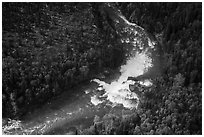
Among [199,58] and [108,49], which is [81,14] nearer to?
[108,49]

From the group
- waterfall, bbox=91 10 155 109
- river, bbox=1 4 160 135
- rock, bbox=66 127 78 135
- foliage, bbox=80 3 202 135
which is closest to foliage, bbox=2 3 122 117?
river, bbox=1 4 160 135

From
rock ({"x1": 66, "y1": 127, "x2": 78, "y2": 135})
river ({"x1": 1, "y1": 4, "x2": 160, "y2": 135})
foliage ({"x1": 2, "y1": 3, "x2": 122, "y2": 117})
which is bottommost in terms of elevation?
rock ({"x1": 66, "y1": 127, "x2": 78, "y2": 135})

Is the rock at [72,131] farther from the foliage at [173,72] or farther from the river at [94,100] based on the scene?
the foliage at [173,72]

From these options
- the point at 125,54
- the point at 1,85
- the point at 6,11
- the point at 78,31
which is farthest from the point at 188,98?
the point at 6,11

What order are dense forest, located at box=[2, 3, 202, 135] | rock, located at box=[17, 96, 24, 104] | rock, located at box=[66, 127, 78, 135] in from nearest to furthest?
rock, located at box=[66, 127, 78, 135] < dense forest, located at box=[2, 3, 202, 135] < rock, located at box=[17, 96, 24, 104]

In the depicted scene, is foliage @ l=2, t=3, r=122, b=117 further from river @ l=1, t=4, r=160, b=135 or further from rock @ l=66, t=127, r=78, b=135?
rock @ l=66, t=127, r=78, b=135

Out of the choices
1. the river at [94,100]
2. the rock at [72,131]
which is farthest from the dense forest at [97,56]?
the rock at [72,131]

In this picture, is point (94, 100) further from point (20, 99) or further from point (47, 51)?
point (20, 99)
